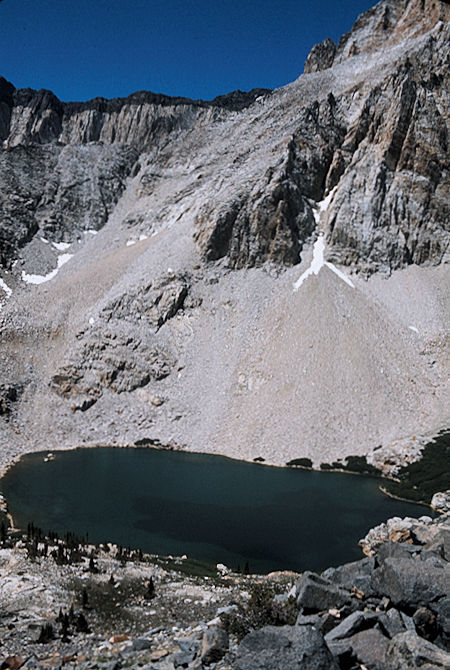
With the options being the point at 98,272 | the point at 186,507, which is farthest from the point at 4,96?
the point at 186,507

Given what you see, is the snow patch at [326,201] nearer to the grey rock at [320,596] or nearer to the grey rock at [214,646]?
the grey rock at [320,596]

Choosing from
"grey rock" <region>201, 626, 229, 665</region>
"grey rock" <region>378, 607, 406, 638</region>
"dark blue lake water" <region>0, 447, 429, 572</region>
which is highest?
"grey rock" <region>378, 607, 406, 638</region>

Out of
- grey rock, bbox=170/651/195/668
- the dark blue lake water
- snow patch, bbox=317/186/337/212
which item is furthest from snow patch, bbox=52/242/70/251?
grey rock, bbox=170/651/195/668

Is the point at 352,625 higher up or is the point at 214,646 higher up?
the point at 352,625

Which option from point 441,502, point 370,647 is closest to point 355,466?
point 441,502

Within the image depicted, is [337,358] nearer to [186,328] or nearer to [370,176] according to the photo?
[186,328]

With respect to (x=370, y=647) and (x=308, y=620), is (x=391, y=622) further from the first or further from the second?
(x=308, y=620)

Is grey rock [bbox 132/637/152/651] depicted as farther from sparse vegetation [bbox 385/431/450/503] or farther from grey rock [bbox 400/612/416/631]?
sparse vegetation [bbox 385/431/450/503]
